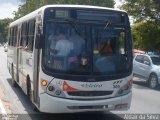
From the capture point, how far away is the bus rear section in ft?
28.0

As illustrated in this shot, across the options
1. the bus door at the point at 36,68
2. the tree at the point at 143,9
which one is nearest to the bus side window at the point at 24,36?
the bus door at the point at 36,68

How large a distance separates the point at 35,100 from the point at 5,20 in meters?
141

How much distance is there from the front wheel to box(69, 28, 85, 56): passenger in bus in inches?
377

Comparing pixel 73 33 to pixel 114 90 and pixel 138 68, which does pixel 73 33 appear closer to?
pixel 114 90

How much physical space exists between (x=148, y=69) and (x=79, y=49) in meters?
10.3

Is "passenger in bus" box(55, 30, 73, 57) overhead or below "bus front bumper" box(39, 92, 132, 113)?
overhead

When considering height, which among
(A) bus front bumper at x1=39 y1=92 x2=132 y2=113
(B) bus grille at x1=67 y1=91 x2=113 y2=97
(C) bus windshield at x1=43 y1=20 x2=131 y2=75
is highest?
(C) bus windshield at x1=43 y1=20 x2=131 y2=75

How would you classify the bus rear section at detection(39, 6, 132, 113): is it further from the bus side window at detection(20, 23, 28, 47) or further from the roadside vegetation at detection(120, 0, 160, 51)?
the roadside vegetation at detection(120, 0, 160, 51)

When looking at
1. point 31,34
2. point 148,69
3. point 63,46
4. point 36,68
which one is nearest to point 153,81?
point 148,69

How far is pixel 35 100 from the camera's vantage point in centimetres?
939

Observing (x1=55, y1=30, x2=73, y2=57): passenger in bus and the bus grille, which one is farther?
(x1=55, y1=30, x2=73, y2=57): passenger in bus

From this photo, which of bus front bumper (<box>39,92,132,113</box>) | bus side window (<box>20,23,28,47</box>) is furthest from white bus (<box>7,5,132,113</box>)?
bus side window (<box>20,23,28,47</box>)

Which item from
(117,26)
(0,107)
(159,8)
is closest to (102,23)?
(117,26)

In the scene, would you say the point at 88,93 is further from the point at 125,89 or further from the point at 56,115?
the point at 56,115
